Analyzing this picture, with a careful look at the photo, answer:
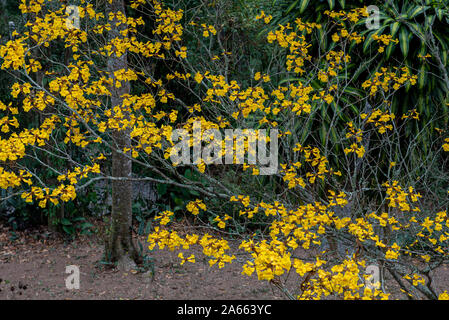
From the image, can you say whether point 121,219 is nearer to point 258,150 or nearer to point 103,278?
point 103,278

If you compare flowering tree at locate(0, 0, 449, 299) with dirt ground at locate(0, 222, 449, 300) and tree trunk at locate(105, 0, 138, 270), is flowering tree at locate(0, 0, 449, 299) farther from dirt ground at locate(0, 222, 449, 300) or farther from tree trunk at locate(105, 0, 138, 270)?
dirt ground at locate(0, 222, 449, 300)

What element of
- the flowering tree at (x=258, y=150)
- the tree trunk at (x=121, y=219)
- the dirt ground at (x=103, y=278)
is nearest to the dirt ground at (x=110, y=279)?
the dirt ground at (x=103, y=278)

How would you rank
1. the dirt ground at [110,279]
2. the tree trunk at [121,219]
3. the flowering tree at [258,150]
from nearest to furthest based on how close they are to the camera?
the flowering tree at [258,150], the dirt ground at [110,279], the tree trunk at [121,219]

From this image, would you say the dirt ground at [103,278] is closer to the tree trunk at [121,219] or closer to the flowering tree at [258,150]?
the tree trunk at [121,219]

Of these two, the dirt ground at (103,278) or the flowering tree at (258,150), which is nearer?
the flowering tree at (258,150)

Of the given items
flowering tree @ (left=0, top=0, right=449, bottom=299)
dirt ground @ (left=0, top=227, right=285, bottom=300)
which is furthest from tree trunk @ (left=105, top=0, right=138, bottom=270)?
dirt ground @ (left=0, top=227, right=285, bottom=300)

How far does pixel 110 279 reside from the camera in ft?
13.1

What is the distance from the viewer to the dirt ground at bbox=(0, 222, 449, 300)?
12.4ft

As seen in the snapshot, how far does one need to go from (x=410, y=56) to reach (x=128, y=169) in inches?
111

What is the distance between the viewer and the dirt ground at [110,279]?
3.77m

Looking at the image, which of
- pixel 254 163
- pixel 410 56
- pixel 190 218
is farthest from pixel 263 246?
pixel 190 218

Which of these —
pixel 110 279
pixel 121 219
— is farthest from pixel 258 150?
pixel 110 279

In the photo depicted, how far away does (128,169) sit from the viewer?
3971 millimetres
